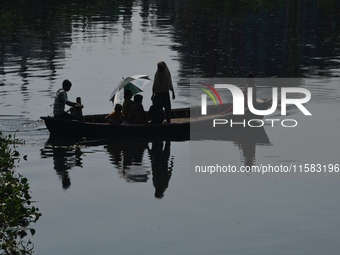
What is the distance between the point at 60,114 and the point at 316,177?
8.73 m

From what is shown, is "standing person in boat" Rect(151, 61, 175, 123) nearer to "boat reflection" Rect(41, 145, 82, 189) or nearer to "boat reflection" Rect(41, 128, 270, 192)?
"boat reflection" Rect(41, 128, 270, 192)

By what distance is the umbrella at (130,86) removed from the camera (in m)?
32.4

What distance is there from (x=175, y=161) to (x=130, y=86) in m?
5.40

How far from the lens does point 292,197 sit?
2369cm

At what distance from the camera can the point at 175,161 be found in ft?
92.0

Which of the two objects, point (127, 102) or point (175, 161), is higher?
point (127, 102)

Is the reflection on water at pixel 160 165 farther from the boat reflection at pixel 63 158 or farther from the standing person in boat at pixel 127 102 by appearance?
the boat reflection at pixel 63 158

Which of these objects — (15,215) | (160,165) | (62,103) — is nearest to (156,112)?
(62,103)

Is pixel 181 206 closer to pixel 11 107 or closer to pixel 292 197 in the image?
pixel 292 197

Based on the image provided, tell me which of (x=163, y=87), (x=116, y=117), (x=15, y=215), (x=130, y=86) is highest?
(x=163, y=87)

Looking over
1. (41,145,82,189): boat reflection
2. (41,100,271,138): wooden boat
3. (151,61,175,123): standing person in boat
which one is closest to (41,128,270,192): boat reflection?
(41,145,82,189): boat reflection

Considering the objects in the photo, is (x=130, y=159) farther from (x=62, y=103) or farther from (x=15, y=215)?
(x=15, y=215)

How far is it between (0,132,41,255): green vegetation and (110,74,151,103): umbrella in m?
7.70

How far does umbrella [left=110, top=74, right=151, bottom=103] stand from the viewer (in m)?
32.4
